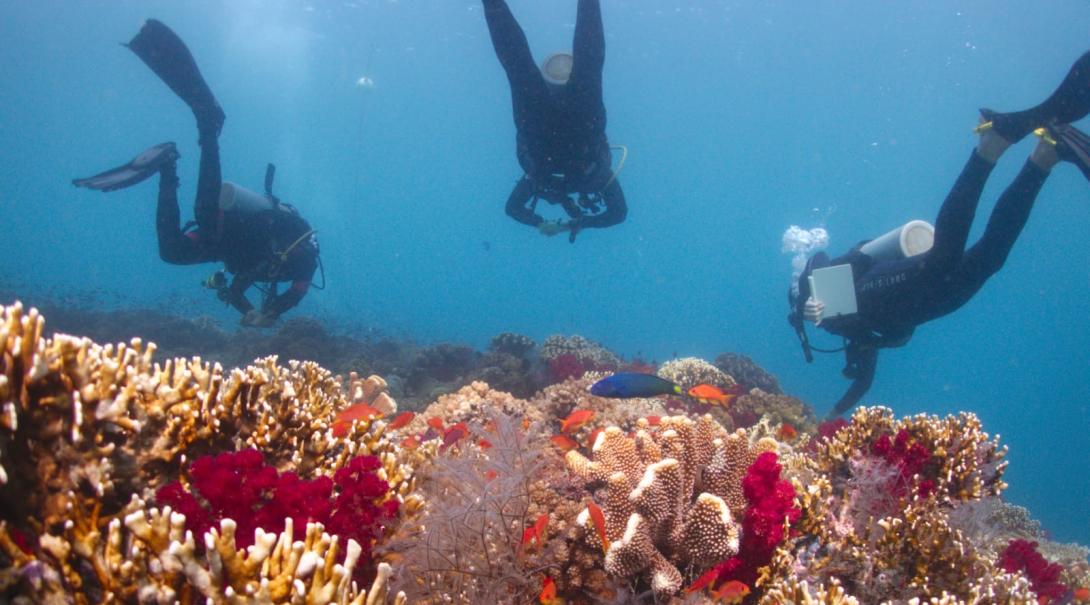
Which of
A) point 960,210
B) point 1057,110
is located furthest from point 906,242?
point 1057,110

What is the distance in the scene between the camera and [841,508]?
165 inches

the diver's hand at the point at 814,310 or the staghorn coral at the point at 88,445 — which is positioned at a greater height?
the diver's hand at the point at 814,310

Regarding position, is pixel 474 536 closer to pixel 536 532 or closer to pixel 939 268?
pixel 536 532

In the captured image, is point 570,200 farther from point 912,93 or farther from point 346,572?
point 912,93

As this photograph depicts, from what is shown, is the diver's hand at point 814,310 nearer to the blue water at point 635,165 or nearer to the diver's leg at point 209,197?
the diver's leg at point 209,197

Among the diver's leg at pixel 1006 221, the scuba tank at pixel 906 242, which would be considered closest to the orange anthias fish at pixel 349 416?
the diver's leg at pixel 1006 221

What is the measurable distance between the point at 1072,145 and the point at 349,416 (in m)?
11.0

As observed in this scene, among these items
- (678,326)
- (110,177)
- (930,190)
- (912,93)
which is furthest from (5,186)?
(930,190)

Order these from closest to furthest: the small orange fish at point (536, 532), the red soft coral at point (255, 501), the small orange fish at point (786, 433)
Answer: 1. the red soft coral at point (255, 501)
2. the small orange fish at point (536, 532)
3. the small orange fish at point (786, 433)

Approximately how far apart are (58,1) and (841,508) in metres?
66.3

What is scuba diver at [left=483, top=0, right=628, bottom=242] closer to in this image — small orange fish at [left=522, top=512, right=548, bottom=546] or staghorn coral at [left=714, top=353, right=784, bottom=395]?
staghorn coral at [left=714, top=353, right=784, bottom=395]

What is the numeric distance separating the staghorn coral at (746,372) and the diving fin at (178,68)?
46.9ft

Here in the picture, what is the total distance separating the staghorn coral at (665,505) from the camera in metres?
3.15

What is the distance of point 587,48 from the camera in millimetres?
9273
